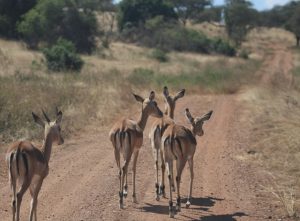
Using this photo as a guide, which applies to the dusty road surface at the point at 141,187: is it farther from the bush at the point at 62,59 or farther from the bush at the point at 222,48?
the bush at the point at 222,48

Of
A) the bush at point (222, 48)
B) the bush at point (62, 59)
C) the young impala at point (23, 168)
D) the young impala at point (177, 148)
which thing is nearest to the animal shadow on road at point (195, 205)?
the young impala at point (177, 148)

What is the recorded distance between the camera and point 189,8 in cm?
8425

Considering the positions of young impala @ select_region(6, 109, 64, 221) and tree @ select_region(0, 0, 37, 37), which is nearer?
young impala @ select_region(6, 109, 64, 221)

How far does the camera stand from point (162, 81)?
26078 mm

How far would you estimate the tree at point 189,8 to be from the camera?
272 feet

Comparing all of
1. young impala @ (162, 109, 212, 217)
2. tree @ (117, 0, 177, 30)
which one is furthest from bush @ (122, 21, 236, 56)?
young impala @ (162, 109, 212, 217)

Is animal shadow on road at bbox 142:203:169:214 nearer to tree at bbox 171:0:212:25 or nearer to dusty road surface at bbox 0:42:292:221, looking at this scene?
dusty road surface at bbox 0:42:292:221

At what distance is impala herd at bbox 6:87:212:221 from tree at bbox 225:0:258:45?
60224mm

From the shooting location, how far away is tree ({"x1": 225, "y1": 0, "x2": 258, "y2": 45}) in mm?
68750

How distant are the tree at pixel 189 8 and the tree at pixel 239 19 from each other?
12.4 m

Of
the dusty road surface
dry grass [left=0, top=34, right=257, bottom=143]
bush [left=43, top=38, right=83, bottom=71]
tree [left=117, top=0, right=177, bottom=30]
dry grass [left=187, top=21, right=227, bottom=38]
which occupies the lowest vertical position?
the dusty road surface

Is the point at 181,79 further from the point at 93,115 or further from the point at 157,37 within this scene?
the point at 157,37

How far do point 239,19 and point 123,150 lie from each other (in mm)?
62797

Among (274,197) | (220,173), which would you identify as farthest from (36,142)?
(274,197)
